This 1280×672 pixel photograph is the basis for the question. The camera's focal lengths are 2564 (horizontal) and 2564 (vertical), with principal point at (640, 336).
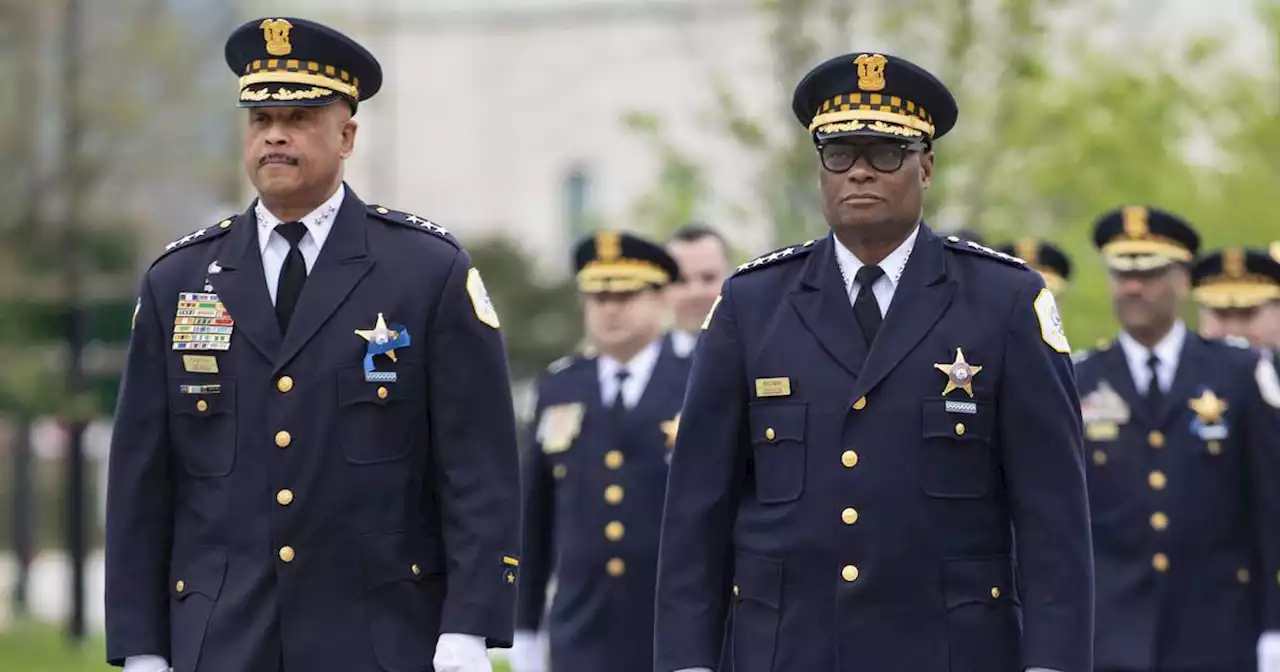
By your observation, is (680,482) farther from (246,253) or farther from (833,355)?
(246,253)

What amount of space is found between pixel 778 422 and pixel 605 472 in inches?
175

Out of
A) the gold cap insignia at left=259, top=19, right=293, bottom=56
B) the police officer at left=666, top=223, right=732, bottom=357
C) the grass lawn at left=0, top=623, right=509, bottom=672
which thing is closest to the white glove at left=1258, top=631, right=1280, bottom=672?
the police officer at left=666, top=223, right=732, bottom=357

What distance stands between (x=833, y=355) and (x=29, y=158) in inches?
656

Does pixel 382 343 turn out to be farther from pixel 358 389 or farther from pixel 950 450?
pixel 950 450

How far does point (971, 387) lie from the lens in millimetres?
6641

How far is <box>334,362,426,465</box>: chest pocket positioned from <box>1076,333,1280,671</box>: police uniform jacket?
4.85m

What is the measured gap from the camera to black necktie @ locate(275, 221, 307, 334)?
7020mm

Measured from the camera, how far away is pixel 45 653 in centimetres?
1980

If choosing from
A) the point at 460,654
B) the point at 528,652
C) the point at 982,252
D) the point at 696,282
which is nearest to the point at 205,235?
the point at 460,654

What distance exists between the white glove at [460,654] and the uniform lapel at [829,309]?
4.01 feet

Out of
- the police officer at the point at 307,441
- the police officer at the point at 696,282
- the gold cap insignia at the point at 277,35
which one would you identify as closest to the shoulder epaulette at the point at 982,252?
the police officer at the point at 307,441

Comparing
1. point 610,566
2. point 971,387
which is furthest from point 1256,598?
point 971,387

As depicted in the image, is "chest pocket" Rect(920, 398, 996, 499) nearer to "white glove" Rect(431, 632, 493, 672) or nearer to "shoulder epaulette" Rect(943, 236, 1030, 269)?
"shoulder epaulette" Rect(943, 236, 1030, 269)

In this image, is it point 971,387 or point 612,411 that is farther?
point 612,411
